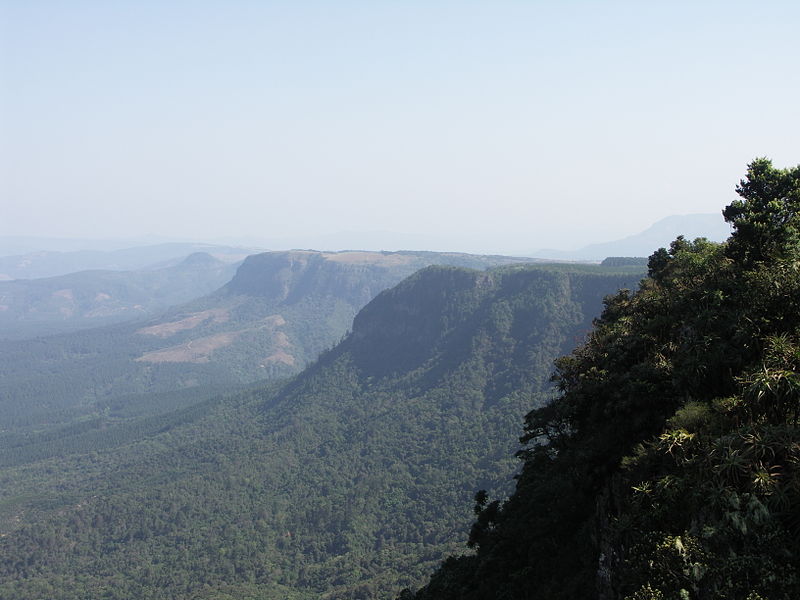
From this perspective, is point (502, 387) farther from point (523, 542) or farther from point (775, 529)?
point (775, 529)

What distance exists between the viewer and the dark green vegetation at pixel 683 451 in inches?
563

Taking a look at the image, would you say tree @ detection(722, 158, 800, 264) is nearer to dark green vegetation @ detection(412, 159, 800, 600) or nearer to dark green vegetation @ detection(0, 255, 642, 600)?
dark green vegetation @ detection(412, 159, 800, 600)

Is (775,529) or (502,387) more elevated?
(775,529)

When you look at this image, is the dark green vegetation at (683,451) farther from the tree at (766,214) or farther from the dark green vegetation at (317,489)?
the dark green vegetation at (317,489)

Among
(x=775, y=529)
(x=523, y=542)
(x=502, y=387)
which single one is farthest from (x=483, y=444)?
(x=775, y=529)

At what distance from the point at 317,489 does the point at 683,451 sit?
14791cm

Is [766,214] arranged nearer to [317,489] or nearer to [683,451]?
[683,451]

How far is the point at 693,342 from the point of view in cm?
2367

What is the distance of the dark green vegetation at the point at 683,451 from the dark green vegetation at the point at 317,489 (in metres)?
69.7

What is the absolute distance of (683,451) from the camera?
56.4 feet

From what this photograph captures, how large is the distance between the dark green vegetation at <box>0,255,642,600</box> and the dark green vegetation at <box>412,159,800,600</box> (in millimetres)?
69705

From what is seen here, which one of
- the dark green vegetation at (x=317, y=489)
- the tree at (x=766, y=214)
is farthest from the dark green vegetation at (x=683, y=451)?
the dark green vegetation at (x=317, y=489)

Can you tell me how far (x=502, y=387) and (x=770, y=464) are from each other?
152 m

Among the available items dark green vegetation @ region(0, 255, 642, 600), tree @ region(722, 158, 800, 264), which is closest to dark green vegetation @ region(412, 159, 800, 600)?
tree @ region(722, 158, 800, 264)
